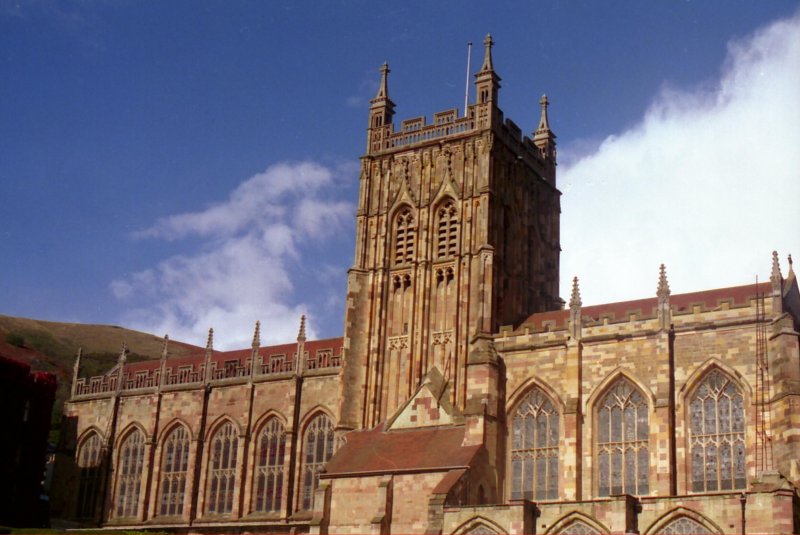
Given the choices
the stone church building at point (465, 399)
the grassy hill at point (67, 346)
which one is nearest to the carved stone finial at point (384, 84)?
the stone church building at point (465, 399)

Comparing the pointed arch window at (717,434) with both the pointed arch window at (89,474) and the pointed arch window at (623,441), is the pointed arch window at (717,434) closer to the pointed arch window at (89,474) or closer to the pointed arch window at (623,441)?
the pointed arch window at (623,441)

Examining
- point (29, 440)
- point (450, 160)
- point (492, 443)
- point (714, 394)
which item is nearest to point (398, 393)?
point (492, 443)

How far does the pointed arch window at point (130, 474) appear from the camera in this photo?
62.2 meters

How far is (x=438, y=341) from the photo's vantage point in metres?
52.6

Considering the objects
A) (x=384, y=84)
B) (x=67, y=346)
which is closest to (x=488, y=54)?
(x=384, y=84)

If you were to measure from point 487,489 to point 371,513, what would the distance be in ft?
16.2

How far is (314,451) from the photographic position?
5647 centimetres

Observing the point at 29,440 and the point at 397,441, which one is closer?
the point at 397,441

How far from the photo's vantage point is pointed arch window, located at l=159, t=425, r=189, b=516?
60375 millimetres

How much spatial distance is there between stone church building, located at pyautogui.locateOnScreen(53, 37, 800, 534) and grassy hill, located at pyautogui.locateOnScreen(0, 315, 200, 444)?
30569mm

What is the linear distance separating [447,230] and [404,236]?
2.51 metres

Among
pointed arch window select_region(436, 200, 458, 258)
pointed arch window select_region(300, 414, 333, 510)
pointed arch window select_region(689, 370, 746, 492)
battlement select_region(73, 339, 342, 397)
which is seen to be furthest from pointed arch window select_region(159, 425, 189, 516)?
pointed arch window select_region(689, 370, 746, 492)

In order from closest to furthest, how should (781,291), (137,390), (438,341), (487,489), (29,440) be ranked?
(781,291) < (487,489) < (438,341) < (29,440) < (137,390)

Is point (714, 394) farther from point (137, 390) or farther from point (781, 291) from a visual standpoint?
point (137, 390)
